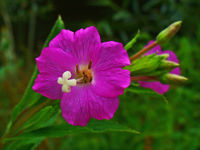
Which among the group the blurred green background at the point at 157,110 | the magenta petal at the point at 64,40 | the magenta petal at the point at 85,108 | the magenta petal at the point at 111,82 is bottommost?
the blurred green background at the point at 157,110

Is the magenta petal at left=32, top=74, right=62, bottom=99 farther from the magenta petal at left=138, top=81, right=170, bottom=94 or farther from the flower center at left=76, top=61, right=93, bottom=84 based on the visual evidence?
the magenta petal at left=138, top=81, right=170, bottom=94

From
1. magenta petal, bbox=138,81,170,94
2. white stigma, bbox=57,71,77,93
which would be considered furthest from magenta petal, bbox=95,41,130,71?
magenta petal, bbox=138,81,170,94

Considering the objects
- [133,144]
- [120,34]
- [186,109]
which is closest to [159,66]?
[133,144]

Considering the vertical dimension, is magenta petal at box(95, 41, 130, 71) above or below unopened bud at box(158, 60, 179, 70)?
above

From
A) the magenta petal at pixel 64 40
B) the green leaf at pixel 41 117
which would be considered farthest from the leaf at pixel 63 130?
the magenta petal at pixel 64 40

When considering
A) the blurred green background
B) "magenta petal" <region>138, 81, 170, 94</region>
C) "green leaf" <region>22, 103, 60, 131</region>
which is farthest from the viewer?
the blurred green background

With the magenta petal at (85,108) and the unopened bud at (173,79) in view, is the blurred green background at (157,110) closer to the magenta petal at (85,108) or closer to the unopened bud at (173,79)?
the unopened bud at (173,79)
